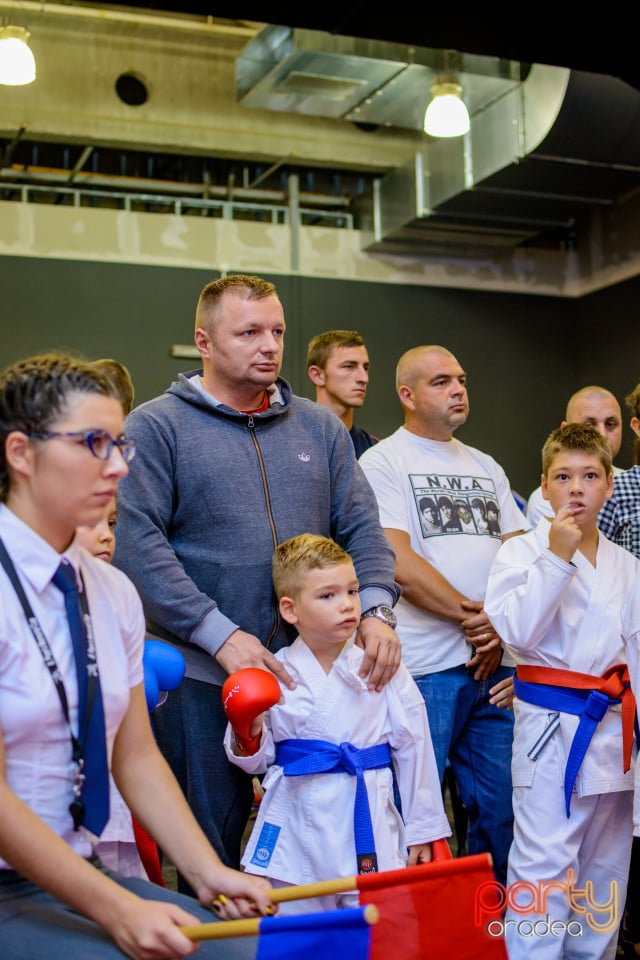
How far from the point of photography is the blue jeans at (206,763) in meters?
2.45

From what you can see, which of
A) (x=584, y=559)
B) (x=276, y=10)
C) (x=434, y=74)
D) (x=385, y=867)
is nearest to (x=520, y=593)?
(x=584, y=559)

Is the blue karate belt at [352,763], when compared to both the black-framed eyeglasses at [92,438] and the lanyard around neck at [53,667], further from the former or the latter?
the black-framed eyeglasses at [92,438]

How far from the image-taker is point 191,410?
2.61 m

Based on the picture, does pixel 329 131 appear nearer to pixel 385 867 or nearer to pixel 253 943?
pixel 385 867

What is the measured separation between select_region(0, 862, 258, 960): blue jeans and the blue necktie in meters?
0.12

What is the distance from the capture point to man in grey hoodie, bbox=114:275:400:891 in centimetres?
241

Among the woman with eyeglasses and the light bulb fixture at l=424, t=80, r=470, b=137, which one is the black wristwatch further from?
the light bulb fixture at l=424, t=80, r=470, b=137

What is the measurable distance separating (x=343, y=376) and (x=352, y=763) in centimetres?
234

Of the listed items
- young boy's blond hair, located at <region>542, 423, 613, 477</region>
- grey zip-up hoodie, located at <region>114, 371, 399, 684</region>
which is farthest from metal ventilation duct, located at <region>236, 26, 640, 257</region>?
grey zip-up hoodie, located at <region>114, 371, 399, 684</region>

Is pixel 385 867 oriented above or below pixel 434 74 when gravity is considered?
below

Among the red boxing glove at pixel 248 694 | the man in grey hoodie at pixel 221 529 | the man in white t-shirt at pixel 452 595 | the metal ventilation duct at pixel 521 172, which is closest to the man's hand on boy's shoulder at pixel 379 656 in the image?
the man in grey hoodie at pixel 221 529

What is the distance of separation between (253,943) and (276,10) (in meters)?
3.49

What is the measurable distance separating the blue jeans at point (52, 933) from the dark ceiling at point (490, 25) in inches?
131

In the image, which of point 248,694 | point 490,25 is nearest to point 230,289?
point 248,694
